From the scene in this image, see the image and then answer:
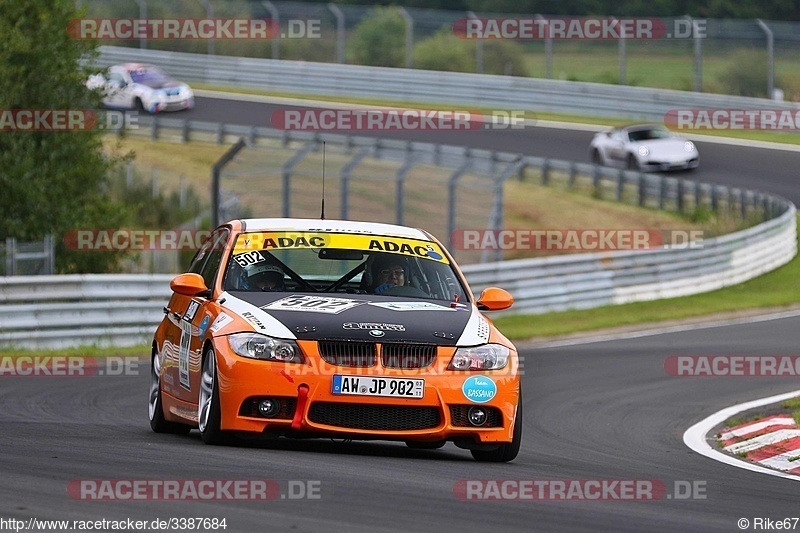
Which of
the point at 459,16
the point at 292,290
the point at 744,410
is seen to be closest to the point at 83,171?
the point at 744,410

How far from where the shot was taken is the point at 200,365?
8797 mm

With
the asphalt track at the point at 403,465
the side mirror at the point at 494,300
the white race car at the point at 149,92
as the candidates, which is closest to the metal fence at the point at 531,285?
the asphalt track at the point at 403,465

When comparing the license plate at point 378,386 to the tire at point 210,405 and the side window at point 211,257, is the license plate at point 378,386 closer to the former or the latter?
the tire at point 210,405

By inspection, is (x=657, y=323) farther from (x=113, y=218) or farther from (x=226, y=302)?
(x=226, y=302)

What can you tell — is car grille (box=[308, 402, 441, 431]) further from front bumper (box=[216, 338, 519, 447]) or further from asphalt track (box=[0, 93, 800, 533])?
asphalt track (box=[0, 93, 800, 533])

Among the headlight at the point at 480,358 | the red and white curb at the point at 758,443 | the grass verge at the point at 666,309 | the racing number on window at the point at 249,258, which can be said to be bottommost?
the grass verge at the point at 666,309

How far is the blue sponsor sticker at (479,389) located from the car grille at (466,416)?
0.06 m

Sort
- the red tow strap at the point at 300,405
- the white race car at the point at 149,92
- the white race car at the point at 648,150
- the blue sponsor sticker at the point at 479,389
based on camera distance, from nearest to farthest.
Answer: the red tow strap at the point at 300,405
the blue sponsor sticker at the point at 479,389
the white race car at the point at 648,150
the white race car at the point at 149,92

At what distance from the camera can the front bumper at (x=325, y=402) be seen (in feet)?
26.7

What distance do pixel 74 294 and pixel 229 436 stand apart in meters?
9.77

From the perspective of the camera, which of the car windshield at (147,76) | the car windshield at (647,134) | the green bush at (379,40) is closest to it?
the car windshield at (647,134)

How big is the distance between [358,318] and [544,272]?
1468 centimetres

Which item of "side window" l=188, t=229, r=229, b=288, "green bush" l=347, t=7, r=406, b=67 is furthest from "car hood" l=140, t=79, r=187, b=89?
"side window" l=188, t=229, r=229, b=288

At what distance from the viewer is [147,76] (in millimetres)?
45469
